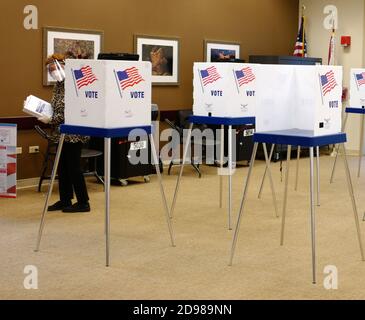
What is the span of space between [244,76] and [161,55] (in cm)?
428

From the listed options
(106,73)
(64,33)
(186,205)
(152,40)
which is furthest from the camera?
(152,40)

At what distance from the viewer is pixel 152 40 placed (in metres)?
10.6

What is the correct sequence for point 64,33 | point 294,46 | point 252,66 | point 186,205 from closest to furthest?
point 252,66 → point 186,205 → point 64,33 → point 294,46

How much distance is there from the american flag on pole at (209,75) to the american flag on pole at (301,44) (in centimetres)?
697

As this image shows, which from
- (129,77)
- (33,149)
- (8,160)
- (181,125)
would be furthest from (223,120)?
(181,125)

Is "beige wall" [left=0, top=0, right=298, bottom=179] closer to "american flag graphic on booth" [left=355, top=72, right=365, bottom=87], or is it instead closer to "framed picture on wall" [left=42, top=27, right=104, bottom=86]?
"framed picture on wall" [left=42, top=27, right=104, bottom=86]

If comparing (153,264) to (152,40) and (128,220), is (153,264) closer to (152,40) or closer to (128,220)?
(128,220)

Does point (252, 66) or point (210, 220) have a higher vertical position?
point (252, 66)

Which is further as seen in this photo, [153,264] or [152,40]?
[152,40]

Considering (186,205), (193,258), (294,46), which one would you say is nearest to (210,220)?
(186,205)

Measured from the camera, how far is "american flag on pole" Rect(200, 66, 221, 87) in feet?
21.8

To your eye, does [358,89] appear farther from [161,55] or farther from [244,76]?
[244,76]

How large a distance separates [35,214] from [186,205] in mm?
1710

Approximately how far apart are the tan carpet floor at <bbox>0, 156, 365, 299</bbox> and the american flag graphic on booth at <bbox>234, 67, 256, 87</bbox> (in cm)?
143
